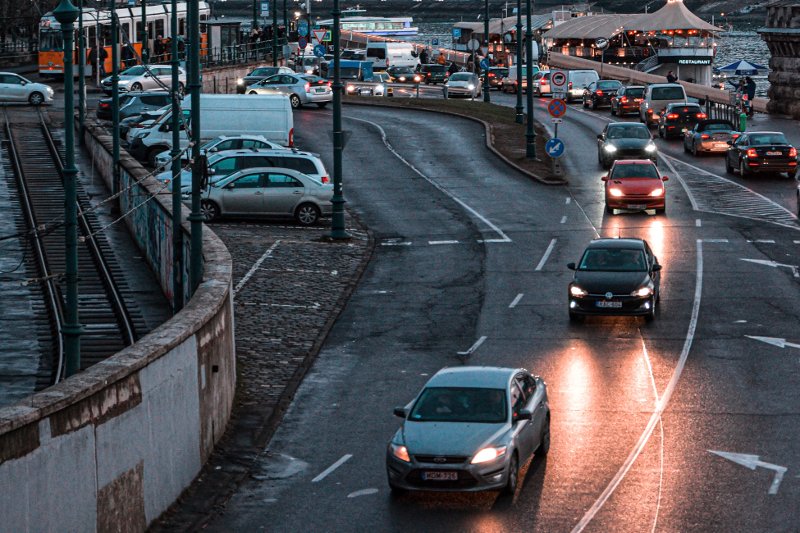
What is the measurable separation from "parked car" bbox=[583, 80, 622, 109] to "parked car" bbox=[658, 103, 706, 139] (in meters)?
13.0

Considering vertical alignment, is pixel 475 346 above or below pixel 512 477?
below

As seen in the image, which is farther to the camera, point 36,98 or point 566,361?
point 36,98

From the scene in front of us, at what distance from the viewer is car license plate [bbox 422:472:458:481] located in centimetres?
1794

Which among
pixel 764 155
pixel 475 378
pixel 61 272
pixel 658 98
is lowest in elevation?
pixel 61 272

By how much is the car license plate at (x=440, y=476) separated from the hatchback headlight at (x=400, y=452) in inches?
11.2

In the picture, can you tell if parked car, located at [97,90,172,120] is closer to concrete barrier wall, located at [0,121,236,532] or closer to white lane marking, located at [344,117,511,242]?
white lane marking, located at [344,117,511,242]

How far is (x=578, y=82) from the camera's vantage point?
81.3 metres

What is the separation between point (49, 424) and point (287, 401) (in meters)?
9.62

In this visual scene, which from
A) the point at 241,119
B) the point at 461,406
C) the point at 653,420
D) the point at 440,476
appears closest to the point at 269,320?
the point at 653,420

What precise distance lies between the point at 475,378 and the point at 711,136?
1525 inches

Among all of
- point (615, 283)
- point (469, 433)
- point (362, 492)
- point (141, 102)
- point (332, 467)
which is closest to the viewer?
point (469, 433)

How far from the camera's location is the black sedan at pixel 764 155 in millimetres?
49062

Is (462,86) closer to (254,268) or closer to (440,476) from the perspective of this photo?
(254,268)

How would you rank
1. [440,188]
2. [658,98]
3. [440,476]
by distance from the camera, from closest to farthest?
[440,476] → [440,188] → [658,98]
